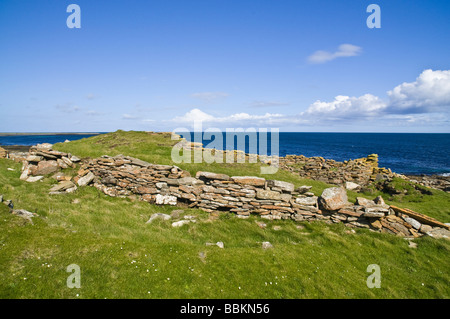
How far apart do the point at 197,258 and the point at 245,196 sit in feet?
23.1

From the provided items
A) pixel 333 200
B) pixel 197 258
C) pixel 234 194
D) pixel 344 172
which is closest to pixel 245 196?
pixel 234 194

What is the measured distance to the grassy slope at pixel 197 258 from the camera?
7691 mm

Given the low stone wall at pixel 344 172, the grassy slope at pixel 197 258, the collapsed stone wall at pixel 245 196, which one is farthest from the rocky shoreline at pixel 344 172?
the grassy slope at pixel 197 258

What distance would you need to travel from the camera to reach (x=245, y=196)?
1598cm

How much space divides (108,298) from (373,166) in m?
42.3

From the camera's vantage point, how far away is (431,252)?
466 inches

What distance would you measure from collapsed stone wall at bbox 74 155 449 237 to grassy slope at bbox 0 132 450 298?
39.4 inches

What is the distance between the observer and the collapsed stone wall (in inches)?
560

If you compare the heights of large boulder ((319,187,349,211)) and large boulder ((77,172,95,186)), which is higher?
large boulder ((77,172,95,186))

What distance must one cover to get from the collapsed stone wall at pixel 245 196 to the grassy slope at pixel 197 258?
1.00 metres

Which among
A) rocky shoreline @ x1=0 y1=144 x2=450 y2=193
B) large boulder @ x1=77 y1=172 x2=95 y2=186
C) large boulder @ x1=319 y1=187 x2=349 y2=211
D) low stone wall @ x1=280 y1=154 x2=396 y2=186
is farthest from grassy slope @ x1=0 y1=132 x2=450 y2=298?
low stone wall @ x1=280 y1=154 x2=396 y2=186

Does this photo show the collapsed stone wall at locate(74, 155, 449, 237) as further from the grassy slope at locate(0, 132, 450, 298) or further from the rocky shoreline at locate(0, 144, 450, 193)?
the rocky shoreline at locate(0, 144, 450, 193)
